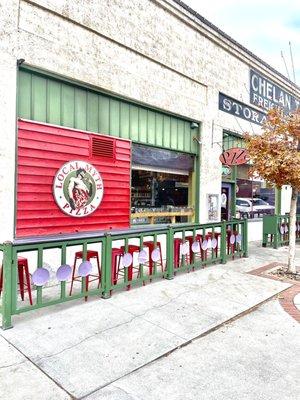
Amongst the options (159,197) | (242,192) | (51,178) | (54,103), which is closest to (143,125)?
(159,197)

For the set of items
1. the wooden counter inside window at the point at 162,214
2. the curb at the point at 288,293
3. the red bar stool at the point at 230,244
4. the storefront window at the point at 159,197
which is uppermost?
the storefront window at the point at 159,197

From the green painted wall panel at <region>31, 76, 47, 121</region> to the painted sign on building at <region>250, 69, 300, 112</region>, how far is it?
9.36m

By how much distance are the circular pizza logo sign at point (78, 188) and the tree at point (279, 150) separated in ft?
13.1

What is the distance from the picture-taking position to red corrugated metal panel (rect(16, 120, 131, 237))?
6.64 meters

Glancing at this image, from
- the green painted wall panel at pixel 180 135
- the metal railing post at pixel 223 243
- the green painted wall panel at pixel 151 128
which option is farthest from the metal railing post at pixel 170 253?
the green painted wall panel at pixel 180 135

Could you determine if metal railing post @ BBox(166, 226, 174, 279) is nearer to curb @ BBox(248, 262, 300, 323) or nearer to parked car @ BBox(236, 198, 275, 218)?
curb @ BBox(248, 262, 300, 323)

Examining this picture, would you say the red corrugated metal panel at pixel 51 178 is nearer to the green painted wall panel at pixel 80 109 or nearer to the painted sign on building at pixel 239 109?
the green painted wall panel at pixel 80 109

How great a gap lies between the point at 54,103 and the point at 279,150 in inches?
212

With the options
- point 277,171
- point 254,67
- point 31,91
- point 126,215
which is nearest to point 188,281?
point 126,215

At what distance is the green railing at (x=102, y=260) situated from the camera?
4.57 meters

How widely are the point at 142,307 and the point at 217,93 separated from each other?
343 inches

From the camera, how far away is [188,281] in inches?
274

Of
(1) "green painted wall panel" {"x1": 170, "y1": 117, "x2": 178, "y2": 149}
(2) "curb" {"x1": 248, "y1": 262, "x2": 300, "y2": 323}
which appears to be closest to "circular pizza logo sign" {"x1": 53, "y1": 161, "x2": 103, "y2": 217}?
(1) "green painted wall panel" {"x1": 170, "y1": 117, "x2": 178, "y2": 149}

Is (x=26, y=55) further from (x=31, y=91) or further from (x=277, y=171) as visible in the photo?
(x=277, y=171)
